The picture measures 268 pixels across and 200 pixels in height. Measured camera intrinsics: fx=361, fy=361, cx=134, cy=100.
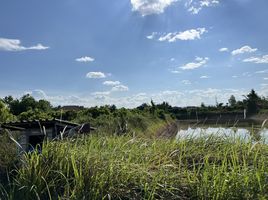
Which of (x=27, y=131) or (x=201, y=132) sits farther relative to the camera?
(x=27, y=131)

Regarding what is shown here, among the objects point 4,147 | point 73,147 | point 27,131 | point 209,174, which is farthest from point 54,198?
point 27,131

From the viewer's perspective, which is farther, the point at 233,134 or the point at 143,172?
the point at 233,134

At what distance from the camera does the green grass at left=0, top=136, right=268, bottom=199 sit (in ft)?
10.1

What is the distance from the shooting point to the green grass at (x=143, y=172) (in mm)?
3082

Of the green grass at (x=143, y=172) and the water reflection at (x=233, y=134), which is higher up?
the water reflection at (x=233, y=134)

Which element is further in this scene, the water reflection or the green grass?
the water reflection

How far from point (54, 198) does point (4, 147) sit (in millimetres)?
3854

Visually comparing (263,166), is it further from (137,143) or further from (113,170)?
(137,143)

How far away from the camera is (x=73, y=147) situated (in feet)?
14.1

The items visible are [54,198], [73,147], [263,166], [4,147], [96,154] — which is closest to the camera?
[263,166]

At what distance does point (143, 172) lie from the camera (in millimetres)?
3430

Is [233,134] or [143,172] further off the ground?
[233,134]

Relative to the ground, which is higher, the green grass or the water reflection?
the water reflection

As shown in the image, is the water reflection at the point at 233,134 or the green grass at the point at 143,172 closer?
the green grass at the point at 143,172
